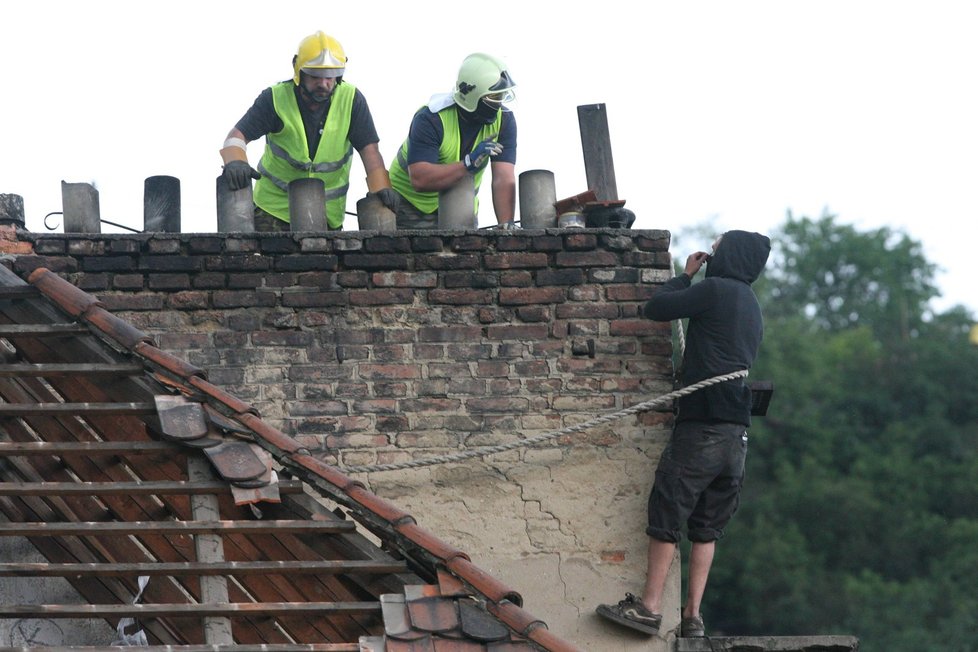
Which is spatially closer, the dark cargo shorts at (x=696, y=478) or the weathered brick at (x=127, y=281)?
the dark cargo shorts at (x=696, y=478)

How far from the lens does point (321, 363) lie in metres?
7.95

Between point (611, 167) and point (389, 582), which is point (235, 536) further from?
point (611, 167)

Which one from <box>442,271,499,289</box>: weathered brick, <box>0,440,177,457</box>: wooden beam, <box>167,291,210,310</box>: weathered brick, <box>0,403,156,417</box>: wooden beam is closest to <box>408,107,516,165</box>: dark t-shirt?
<box>442,271,499,289</box>: weathered brick

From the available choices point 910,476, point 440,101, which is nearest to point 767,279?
point 910,476

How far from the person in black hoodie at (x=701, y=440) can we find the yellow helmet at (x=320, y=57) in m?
2.23

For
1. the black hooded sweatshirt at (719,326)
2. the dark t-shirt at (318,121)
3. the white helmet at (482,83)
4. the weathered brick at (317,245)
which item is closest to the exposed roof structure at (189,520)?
the weathered brick at (317,245)

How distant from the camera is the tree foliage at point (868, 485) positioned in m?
32.9

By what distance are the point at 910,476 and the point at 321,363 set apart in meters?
30.4

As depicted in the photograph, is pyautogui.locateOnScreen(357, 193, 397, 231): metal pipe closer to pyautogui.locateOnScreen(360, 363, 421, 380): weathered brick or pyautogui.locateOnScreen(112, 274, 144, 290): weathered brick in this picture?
pyautogui.locateOnScreen(360, 363, 421, 380): weathered brick

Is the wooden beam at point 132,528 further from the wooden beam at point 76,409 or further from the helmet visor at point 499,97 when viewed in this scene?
the helmet visor at point 499,97

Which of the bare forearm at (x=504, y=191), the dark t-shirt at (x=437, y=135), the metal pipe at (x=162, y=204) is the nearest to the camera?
the metal pipe at (x=162, y=204)

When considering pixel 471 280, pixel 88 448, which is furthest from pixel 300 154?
pixel 88 448

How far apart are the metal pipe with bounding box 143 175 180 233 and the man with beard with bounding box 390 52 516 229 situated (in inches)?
47.9

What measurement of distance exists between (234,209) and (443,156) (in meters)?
1.21
